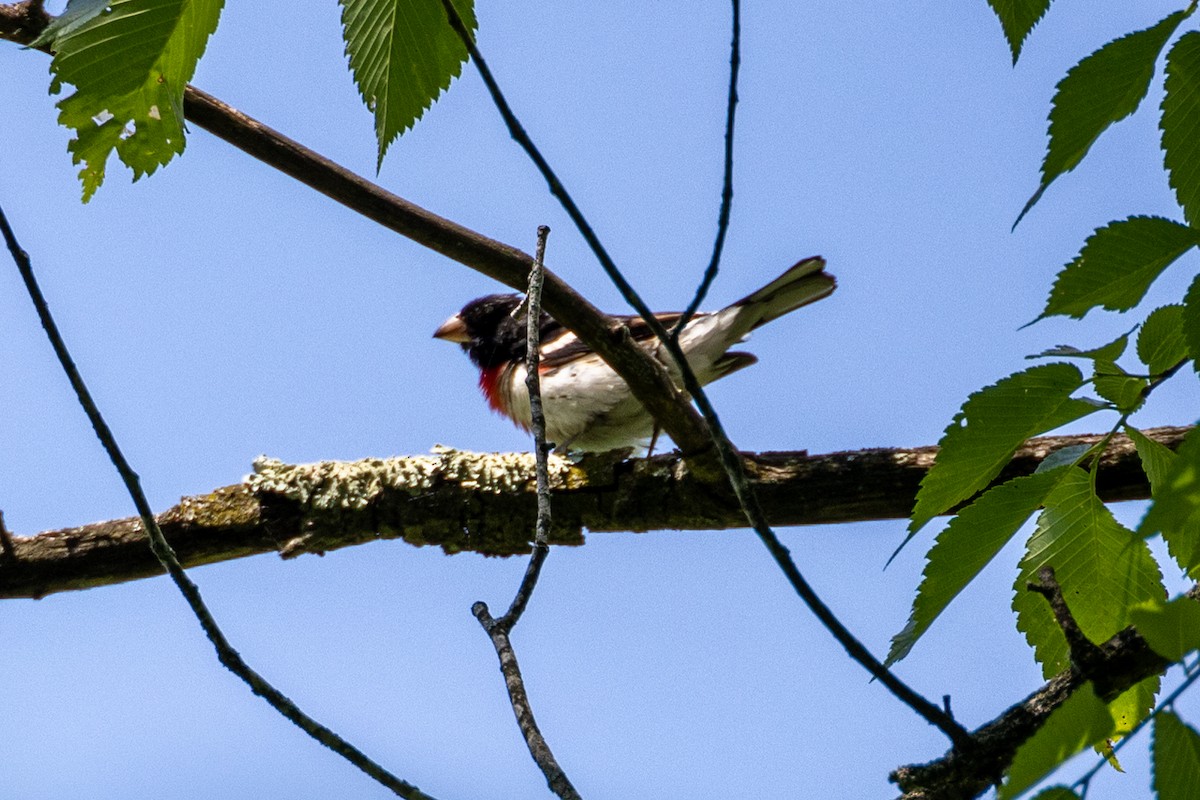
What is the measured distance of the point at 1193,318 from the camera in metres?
1.40

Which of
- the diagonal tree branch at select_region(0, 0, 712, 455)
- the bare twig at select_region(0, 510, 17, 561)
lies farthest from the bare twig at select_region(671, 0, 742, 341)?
the bare twig at select_region(0, 510, 17, 561)

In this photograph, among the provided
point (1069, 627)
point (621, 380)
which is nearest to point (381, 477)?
point (621, 380)

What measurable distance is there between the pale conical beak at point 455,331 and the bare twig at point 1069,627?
5.99 metres

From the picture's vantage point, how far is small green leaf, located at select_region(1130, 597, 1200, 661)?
3.38ft

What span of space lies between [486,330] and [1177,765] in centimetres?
625

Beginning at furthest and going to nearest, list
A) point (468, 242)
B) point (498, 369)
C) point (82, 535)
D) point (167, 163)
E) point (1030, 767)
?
→ point (498, 369), point (82, 535), point (468, 242), point (167, 163), point (1030, 767)

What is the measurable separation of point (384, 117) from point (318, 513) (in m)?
2.56

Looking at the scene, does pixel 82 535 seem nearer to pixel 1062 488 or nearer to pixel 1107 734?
pixel 1062 488

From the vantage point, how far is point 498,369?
696 cm

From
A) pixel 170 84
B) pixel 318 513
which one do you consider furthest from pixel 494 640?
pixel 318 513

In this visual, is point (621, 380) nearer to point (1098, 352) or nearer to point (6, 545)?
point (6, 545)

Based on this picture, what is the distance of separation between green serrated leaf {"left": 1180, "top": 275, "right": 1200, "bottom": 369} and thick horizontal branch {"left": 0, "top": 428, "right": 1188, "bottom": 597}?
230 cm

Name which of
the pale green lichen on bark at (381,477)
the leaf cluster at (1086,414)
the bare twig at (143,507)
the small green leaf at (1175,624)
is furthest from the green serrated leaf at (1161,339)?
the pale green lichen on bark at (381,477)

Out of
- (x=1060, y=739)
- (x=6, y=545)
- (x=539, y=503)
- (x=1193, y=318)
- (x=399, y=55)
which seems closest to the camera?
(x=1060, y=739)
